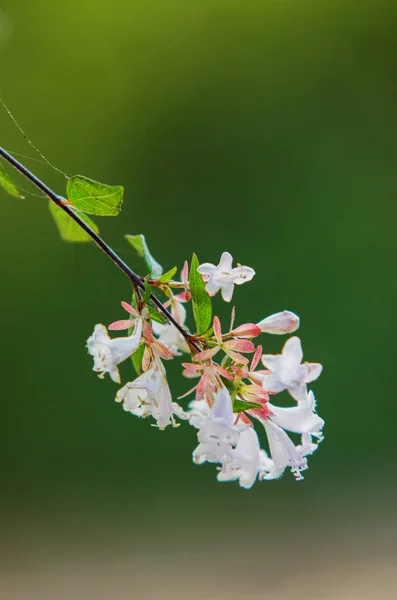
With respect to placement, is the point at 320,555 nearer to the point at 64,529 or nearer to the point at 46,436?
the point at 64,529

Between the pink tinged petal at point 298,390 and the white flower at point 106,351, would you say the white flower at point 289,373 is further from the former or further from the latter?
the white flower at point 106,351

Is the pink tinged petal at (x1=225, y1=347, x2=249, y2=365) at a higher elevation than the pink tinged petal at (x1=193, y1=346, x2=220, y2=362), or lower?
higher

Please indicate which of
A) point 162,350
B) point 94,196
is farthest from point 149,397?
point 94,196

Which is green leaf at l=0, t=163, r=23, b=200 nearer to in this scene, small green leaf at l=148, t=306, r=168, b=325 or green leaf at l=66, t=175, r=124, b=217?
green leaf at l=66, t=175, r=124, b=217

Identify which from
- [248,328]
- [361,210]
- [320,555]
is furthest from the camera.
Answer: [361,210]

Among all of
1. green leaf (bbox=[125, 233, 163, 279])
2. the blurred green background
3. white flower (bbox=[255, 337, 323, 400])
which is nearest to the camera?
white flower (bbox=[255, 337, 323, 400])

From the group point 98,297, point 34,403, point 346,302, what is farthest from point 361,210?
point 34,403

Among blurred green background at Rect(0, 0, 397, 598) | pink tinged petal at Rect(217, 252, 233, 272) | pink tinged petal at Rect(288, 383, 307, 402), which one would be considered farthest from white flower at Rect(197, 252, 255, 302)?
blurred green background at Rect(0, 0, 397, 598)
